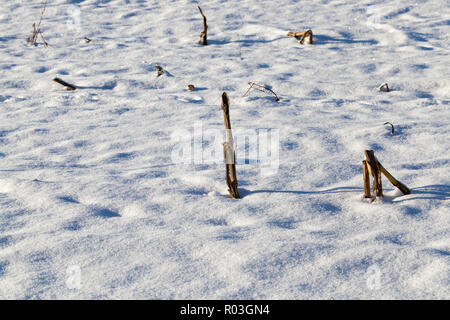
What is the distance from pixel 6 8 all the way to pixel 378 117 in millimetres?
6242

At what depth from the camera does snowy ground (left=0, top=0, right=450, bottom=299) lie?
160cm

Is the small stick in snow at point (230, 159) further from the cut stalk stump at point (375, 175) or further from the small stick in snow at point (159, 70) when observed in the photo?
the small stick in snow at point (159, 70)

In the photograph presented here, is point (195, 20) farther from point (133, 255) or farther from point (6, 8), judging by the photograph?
point (133, 255)

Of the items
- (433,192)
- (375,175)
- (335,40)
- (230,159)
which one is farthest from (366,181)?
(335,40)

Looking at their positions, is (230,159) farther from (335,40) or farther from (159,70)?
(335,40)

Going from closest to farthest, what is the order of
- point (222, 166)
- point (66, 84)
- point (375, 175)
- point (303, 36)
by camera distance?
point (375, 175) → point (222, 166) → point (66, 84) → point (303, 36)

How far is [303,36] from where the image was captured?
18.2ft

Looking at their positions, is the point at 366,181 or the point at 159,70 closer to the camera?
the point at 366,181

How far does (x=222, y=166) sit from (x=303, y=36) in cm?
335

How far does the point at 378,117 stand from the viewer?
139 inches

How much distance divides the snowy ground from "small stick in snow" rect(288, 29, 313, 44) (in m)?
0.10

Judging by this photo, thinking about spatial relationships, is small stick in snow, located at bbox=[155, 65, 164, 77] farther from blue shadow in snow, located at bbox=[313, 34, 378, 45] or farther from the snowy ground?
blue shadow in snow, located at bbox=[313, 34, 378, 45]

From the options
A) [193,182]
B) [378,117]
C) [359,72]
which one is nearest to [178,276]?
[193,182]

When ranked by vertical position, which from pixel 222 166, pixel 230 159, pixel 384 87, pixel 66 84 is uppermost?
pixel 230 159
